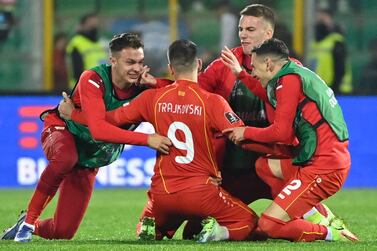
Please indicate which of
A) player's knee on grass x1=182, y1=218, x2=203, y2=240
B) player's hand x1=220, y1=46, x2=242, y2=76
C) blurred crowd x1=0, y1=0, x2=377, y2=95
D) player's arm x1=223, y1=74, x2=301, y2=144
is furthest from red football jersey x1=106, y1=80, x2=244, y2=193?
blurred crowd x1=0, y1=0, x2=377, y2=95

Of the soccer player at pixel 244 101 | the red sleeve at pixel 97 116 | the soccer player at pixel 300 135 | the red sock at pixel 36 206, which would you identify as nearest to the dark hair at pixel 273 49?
the soccer player at pixel 300 135

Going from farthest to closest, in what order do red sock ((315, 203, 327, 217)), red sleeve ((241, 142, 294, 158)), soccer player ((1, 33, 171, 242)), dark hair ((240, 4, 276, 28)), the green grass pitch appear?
dark hair ((240, 4, 276, 28)) < red sock ((315, 203, 327, 217)) < red sleeve ((241, 142, 294, 158)) < soccer player ((1, 33, 171, 242)) < the green grass pitch

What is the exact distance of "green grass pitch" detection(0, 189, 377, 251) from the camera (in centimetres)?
937

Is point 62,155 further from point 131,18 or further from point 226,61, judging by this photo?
point 131,18

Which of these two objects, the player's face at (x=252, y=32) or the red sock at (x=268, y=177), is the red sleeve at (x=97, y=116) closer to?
the red sock at (x=268, y=177)

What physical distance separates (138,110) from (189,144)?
480 millimetres

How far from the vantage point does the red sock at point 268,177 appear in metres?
10.1

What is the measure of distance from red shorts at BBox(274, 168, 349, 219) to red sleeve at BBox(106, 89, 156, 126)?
3.92ft

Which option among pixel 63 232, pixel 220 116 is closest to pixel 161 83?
pixel 220 116

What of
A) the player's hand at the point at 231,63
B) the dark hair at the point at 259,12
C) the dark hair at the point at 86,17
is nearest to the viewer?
the player's hand at the point at 231,63

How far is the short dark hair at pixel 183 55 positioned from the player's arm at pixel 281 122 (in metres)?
0.60

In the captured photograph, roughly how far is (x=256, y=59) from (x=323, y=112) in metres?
0.66

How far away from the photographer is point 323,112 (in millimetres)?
9695

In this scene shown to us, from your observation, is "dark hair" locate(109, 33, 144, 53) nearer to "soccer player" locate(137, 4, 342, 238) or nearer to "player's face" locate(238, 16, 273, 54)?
"soccer player" locate(137, 4, 342, 238)
